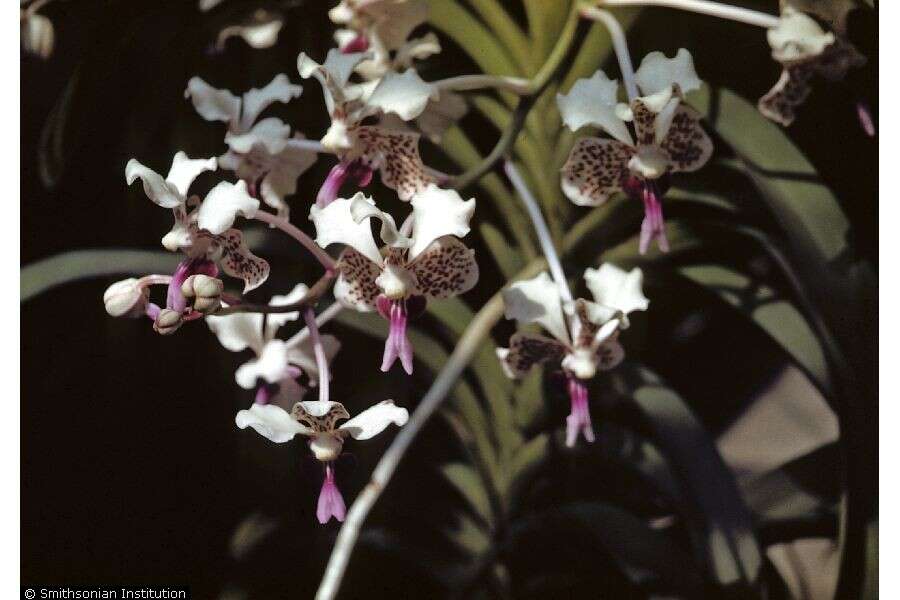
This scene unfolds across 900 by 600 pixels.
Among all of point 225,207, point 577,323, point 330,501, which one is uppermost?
point 225,207

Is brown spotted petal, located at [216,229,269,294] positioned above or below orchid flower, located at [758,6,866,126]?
below

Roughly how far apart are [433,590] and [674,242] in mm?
411

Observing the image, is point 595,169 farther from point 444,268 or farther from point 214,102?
point 214,102

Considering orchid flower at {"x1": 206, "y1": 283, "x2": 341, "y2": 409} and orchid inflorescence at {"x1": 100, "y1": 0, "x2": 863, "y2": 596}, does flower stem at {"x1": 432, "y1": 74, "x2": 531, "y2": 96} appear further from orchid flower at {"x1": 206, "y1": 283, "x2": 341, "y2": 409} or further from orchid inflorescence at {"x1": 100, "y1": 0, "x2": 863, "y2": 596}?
orchid flower at {"x1": 206, "y1": 283, "x2": 341, "y2": 409}

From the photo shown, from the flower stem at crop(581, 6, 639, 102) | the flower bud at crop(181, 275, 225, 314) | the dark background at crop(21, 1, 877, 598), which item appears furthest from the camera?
the dark background at crop(21, 1, 877, 598)

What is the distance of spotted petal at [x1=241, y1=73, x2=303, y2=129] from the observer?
2.49ft

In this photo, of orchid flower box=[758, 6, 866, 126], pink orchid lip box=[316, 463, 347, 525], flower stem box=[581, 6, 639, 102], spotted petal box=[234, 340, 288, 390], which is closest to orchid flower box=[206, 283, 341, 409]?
spotted petal box=[234, 340, 288, 390]

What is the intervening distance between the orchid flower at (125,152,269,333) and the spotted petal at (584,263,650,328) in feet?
0.88

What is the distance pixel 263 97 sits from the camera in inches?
29.9

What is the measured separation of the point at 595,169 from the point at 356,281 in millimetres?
217

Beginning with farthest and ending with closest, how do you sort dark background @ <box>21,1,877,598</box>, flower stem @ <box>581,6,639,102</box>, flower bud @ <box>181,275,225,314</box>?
dark background @ <box>21,1,877,598</box>
flower stem @ <box>581,6,639,102</box>
flower bud @ <box>181,275,225,314</box>

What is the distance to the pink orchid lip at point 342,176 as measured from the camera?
68cm

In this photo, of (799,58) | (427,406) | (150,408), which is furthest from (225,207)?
(799,58)

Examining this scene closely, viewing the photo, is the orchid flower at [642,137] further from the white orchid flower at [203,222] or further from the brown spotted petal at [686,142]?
the white orchid flower at [203,222]
